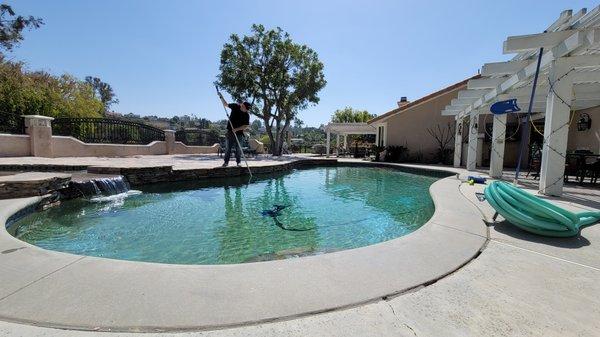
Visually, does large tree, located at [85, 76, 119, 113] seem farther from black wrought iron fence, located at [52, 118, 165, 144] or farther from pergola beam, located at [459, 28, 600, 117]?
pergola beam, located at [459, 28, 600, 117]

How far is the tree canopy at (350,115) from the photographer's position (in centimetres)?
4419

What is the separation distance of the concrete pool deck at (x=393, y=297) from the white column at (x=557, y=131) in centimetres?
346

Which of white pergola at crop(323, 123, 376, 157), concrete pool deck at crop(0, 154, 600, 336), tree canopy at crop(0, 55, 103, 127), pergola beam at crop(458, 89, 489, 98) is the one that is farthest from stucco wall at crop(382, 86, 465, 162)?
tree canopy at crop(0, 55, 103, 127)

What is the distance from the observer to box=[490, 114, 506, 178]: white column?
9.51 meters

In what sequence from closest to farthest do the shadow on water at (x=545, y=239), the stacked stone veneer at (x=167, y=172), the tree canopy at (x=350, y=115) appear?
1. the shadow on water at (x=545, y=239)
2. the stacked stone veneer at (x=167, y=172)
3. the tree canopy at (x=350, y=115)

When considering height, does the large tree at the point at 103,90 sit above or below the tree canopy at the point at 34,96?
above

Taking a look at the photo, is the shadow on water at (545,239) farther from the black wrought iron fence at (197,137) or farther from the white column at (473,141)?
the black wrought iron fence at (197,137)

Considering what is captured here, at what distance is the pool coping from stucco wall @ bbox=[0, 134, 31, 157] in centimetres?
1020

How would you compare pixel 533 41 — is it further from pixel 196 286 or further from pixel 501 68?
pixel 196 286

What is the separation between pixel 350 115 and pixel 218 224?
4264 cm

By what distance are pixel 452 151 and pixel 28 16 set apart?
887 inches

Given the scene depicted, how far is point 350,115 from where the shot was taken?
150 feet

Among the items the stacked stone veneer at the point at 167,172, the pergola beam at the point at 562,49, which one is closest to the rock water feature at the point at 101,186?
the stacked stone veneer at the point at 167,172

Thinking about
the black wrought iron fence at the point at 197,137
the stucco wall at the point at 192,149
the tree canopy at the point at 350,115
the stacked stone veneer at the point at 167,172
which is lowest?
the stacked stone veneer at the point at 167,172
